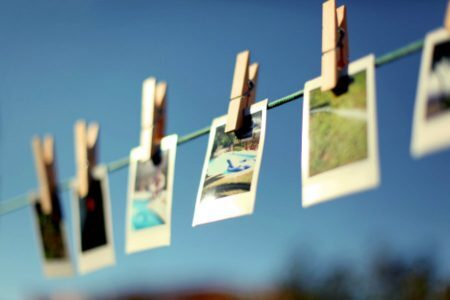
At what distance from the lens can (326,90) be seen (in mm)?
1146

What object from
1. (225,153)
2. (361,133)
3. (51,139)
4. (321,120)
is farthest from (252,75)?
(51,139)

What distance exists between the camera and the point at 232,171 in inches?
52.6

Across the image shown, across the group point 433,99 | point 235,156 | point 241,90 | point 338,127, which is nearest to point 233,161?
point 235,156

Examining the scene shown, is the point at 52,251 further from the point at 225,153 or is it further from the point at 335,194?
the point at 335,194

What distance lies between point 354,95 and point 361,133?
0.07 meters

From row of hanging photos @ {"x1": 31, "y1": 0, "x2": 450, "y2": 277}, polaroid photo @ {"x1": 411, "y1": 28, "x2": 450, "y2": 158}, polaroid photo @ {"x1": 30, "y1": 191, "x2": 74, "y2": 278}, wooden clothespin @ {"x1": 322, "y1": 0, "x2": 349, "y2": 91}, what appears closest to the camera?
polaroid photo @ {"x1": 411, "y1": 28, "x2": 450, "y2": 158}

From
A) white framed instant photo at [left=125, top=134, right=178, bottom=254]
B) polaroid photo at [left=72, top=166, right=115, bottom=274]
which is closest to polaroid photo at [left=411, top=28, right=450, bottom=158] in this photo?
white framed instant photo at [left=125, top=134, right=178, bottom=254]

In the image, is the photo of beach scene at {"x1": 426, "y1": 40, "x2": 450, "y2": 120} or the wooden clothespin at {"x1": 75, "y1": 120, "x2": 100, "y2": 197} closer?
the photo of beach scene at {"x1": 426, "y1": 40, "x2": 450, "y2": 120}

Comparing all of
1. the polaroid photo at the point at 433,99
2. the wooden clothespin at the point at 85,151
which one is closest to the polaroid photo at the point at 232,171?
the polaroid photo at the point at 433,99

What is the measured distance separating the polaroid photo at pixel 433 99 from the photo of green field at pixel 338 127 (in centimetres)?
12

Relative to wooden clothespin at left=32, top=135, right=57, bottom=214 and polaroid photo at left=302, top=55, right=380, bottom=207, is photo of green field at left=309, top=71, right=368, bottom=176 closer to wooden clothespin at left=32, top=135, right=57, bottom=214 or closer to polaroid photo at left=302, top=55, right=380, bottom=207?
polaroid photo at left=302, top=55, right=380, bottom=207

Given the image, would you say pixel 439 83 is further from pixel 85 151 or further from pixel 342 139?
pixel 85 151

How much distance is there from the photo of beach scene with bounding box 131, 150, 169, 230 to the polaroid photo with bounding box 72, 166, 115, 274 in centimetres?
16

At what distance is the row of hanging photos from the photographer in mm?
1032
